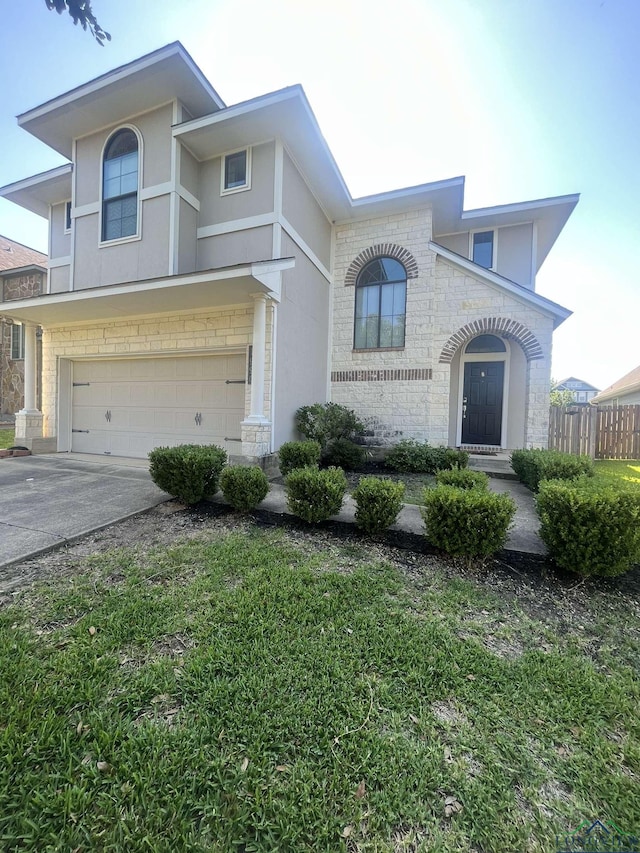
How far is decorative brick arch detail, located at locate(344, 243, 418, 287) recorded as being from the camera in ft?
29.4

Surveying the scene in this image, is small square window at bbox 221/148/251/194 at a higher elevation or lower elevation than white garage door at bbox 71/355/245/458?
higher

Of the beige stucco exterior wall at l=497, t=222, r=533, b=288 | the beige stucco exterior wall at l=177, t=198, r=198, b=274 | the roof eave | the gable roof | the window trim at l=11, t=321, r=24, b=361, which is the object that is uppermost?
the gable roof

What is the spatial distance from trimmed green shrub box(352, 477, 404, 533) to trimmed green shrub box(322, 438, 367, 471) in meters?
3.95

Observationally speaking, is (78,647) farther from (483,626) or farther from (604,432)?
(604,432)

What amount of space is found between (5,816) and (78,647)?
0.92 metres

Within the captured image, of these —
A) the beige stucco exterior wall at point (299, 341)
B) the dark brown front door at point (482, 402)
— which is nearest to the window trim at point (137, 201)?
the beige stucco exterior wall at point (299, 341)

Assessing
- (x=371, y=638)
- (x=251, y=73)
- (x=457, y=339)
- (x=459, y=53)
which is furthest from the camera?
(x=457, y=339)

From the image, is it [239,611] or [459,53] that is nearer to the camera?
[239,611]

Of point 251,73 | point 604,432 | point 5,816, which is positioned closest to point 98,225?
point 251,73

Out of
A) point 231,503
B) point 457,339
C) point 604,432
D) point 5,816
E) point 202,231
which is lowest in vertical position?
point 5,816

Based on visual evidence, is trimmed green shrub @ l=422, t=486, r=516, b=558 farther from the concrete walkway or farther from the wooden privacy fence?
the wooden privacy fence

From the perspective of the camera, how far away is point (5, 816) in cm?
127

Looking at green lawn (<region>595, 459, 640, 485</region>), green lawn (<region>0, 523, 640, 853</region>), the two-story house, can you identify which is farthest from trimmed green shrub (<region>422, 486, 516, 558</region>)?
green lawn (<region>595, 459, 640, 485</region>)

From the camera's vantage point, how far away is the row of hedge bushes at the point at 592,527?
9.58 ft
